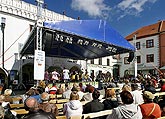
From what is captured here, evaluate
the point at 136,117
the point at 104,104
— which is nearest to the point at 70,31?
the point at 104,104

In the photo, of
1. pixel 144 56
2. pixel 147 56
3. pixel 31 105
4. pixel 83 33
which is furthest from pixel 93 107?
pixel 144 56

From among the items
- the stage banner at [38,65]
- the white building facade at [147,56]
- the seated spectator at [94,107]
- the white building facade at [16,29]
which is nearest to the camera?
the seated spectator at [94,107]

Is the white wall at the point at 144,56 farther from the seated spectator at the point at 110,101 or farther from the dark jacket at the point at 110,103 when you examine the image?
the dark jacket at the point at 110,103

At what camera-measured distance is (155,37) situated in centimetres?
4675

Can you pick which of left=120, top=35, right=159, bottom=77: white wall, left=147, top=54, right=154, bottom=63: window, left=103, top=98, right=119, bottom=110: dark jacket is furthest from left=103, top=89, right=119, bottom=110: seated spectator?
left=147, top=54, right=154, bottom=63: window

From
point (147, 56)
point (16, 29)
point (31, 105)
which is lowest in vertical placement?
point (31, 105)

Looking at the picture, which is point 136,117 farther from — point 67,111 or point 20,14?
point 20,14

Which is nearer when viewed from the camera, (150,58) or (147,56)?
(150,58)

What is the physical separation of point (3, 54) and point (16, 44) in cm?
192

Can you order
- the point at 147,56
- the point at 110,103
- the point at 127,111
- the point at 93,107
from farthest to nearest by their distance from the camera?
the point at 147,56 → the point at 110,103 → the point at 93,107 → the point at 127,111

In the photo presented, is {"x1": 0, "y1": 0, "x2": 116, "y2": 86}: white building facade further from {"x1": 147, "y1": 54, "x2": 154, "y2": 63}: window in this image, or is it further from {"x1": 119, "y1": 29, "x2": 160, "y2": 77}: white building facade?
{"x1": 147, "y1": 54, "x2": 154, "y2": 63}: window

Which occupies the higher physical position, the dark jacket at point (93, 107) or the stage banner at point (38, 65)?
the stage banner at point (38, 65)

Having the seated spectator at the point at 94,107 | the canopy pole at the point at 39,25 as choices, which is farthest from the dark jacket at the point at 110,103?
the canopy pole at the point at 39,25

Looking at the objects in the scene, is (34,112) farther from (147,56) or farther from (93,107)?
(147,56)
